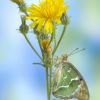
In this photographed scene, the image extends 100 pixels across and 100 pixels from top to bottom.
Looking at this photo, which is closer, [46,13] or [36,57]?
[46,13]

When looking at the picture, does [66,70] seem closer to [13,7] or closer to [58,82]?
[58,82]

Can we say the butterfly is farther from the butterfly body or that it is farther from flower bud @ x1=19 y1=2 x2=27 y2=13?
flower bud @ x1=19 y1=2 x2=27 y2=13

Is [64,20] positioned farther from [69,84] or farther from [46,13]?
[69,84]

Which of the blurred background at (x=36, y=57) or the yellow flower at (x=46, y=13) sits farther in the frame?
the blurred background at (x=36, y=57)

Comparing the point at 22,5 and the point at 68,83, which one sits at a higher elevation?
the point at 22,5

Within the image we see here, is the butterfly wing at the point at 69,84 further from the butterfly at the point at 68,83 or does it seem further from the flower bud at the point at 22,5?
the flower bud at the point at 22,5

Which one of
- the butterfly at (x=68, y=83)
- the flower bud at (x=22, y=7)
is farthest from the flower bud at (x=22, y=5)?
the butterfly at (x=68, y=83)

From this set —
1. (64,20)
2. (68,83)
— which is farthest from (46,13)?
(68,83)

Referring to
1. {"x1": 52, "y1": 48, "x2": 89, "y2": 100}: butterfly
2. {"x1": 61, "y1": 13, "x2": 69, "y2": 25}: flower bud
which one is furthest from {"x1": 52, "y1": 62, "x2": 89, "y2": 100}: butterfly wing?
{"x1": 61, "y1": 13, "x2": 69, "y2": 25}: flower bud
